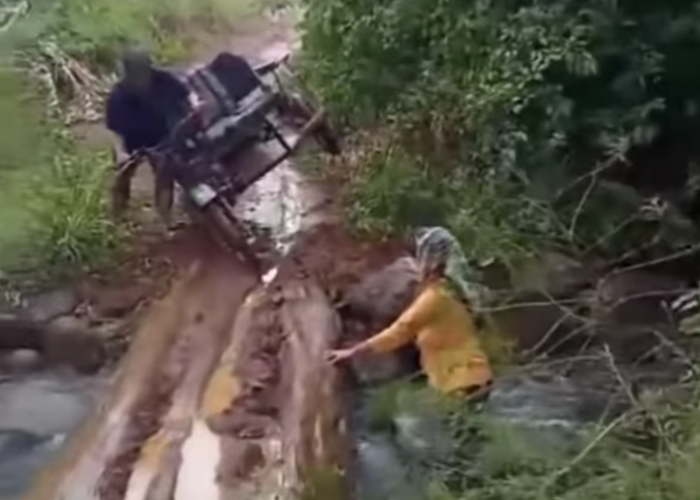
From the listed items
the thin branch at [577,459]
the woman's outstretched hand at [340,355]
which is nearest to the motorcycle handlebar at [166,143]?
→ the woman's outstretched hand at [340,355]

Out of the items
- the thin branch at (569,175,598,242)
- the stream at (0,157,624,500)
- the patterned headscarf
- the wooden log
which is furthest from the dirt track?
the thin branch at (569,175,598,242)

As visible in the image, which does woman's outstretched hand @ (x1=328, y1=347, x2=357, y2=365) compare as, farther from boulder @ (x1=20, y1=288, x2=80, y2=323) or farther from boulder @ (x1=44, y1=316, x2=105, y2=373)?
boulder @ (x1=20, y1=288, x2=80, y2=323)

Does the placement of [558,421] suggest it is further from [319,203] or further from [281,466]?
[319,203]

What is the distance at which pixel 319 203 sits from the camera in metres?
9.67

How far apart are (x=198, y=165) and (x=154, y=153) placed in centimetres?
26

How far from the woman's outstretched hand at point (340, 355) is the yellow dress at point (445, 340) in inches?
15.5

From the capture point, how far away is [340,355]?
697 cm

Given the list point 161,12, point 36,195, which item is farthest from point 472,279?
point 161,12

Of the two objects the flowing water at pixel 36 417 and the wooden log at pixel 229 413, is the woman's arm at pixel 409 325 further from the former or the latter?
the flowing water at pixel 36 417

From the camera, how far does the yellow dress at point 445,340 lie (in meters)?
6.40

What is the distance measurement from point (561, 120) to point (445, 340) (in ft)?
5.86

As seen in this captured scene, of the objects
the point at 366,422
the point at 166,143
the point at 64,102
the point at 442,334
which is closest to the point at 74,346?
the point at 166,143

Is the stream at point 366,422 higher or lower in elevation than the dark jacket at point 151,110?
lower

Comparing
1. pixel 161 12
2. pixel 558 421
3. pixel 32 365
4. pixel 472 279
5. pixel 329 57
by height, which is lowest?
pixel 558 421
